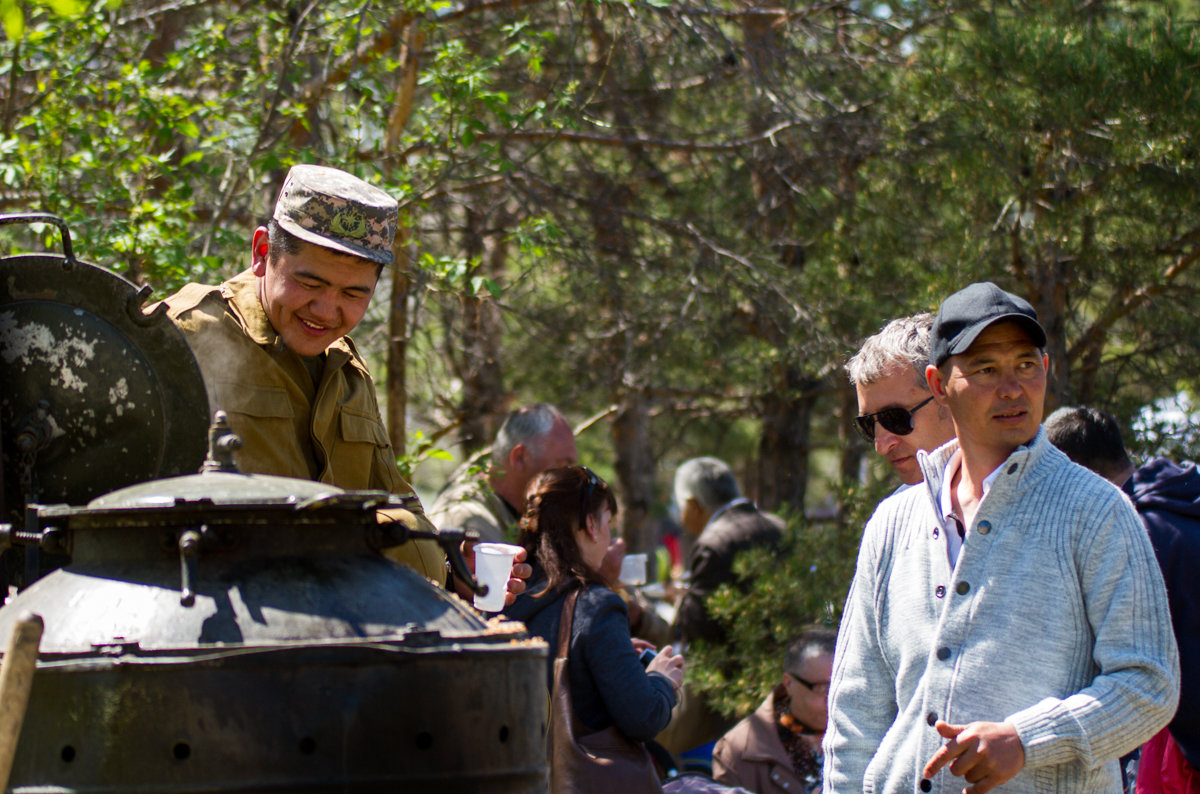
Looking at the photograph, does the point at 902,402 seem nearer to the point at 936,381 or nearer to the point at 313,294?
the point at 936,381

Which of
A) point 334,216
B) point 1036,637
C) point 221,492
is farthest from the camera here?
point 334,216

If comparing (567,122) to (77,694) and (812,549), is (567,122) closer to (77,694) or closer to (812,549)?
(812,549)

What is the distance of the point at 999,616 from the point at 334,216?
5.43 ft

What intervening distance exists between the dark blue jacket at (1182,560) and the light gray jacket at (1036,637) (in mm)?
1161

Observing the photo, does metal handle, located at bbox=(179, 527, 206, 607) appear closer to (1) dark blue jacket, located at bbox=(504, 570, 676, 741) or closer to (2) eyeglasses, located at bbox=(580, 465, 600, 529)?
(1) dark blue jacket, located at bbox=(504, 570, 676, 741)

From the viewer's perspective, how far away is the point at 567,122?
17.6 feet

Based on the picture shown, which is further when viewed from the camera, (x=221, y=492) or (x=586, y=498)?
(x=586, y=498)

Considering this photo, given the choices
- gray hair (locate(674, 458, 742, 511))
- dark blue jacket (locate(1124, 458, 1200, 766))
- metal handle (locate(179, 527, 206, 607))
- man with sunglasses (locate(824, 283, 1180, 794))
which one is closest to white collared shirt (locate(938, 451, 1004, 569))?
man with sunglasses (locate(824, 283, 1180, 794))

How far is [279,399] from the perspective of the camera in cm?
284

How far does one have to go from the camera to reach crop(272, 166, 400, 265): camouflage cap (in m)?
2.78

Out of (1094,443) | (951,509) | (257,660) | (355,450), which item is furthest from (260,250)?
(1094,443)

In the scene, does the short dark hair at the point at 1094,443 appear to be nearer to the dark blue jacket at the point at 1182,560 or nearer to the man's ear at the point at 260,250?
the dark blue jacket at the point at 1182,560

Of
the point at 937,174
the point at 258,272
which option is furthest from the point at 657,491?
the point at 258,272

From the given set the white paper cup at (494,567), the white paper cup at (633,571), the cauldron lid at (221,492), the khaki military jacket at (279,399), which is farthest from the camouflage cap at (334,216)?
the white paper cup at (633,571)
